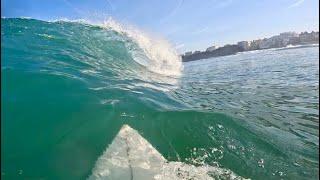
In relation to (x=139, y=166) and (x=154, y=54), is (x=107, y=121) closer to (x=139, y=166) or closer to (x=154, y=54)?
(x=139, y=166)

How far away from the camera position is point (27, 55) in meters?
7.96

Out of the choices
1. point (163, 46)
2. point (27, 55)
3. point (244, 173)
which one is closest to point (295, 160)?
point (244, 173)

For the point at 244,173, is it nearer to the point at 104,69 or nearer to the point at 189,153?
the point at 189,153

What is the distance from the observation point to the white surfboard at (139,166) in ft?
14.7

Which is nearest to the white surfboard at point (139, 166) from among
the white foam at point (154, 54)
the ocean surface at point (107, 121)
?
the ocean surface at point (107, 121)

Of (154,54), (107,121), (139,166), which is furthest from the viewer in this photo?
(154,54)

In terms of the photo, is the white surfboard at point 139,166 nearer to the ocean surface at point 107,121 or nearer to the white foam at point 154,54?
the ocean surface at point 107,121

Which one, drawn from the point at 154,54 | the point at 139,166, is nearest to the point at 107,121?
the point at 139,166

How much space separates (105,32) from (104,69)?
5300mm

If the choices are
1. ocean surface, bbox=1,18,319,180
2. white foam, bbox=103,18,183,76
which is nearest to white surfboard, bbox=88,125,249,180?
ocean surface, bbox=1,18,319,180

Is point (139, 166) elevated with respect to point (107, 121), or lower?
lower

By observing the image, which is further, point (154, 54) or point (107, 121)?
point (154, 54)

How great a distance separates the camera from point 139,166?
15.2 ft

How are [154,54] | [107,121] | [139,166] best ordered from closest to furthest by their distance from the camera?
[139,166] → [107,121] → [154,54]
